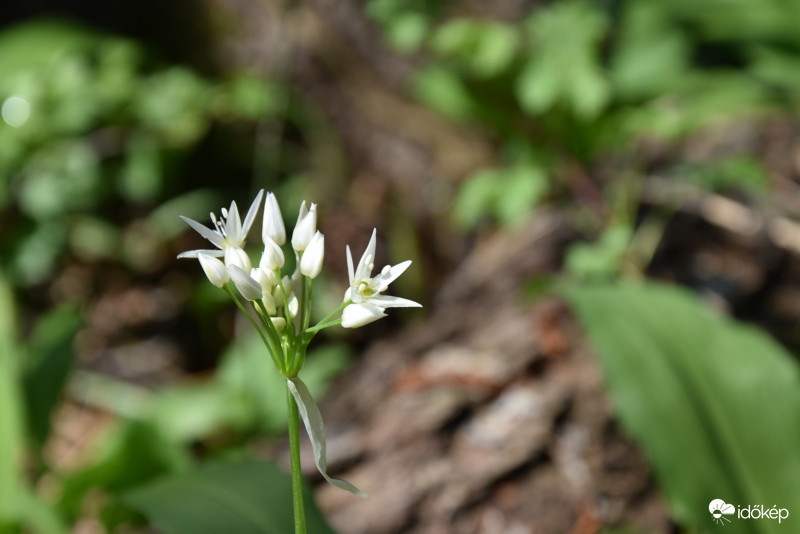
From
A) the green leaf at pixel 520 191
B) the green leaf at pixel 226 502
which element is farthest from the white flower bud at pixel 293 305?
the green leaf at pixel 520 191

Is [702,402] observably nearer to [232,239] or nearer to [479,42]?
[232,239]

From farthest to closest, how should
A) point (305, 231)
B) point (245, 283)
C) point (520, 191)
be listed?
point (520, 191) → point (305, 231) → point (245, 283)

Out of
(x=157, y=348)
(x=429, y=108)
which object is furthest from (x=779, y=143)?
(x=157, y=348)

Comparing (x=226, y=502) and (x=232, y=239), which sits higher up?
(x=232, y=239)

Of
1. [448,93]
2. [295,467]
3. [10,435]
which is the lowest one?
[10,435]

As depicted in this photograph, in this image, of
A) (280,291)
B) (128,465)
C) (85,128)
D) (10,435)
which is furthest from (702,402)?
(85,128)

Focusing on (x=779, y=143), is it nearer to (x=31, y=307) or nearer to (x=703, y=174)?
(x=703, y=174)
